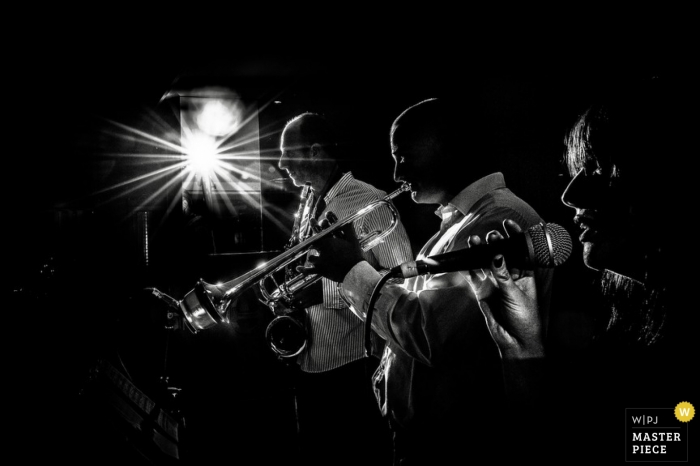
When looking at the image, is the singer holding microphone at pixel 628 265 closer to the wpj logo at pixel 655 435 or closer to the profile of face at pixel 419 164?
the wpj logo at pixel 655 435

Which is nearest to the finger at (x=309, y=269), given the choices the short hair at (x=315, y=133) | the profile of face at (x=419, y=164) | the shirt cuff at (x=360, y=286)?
the shirt cuff at (x=360, y=286)

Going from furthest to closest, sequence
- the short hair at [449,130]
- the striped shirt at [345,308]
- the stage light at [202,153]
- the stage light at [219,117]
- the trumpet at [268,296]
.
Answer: the stage light at [202,153], the stage light at [219,117], the striped shirt at [345,308], the trumpet at [268,296], the short hair at [449,130]

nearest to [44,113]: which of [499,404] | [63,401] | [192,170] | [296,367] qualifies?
[192,170]

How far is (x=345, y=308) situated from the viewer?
329cm

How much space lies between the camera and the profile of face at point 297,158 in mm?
3742

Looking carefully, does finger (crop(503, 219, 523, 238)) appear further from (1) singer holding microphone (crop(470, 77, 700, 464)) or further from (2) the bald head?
(2) the bald head

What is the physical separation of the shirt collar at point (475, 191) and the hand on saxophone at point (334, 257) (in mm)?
515

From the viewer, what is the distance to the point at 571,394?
4.41 ft

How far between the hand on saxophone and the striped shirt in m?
0.88

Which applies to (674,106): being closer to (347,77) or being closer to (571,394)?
(571,394)

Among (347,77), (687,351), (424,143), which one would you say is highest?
(347,77)

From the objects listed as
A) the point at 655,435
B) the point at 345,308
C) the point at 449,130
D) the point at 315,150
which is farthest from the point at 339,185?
the point at 655,435

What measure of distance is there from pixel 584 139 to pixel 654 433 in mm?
763

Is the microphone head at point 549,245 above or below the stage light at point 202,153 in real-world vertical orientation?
below
